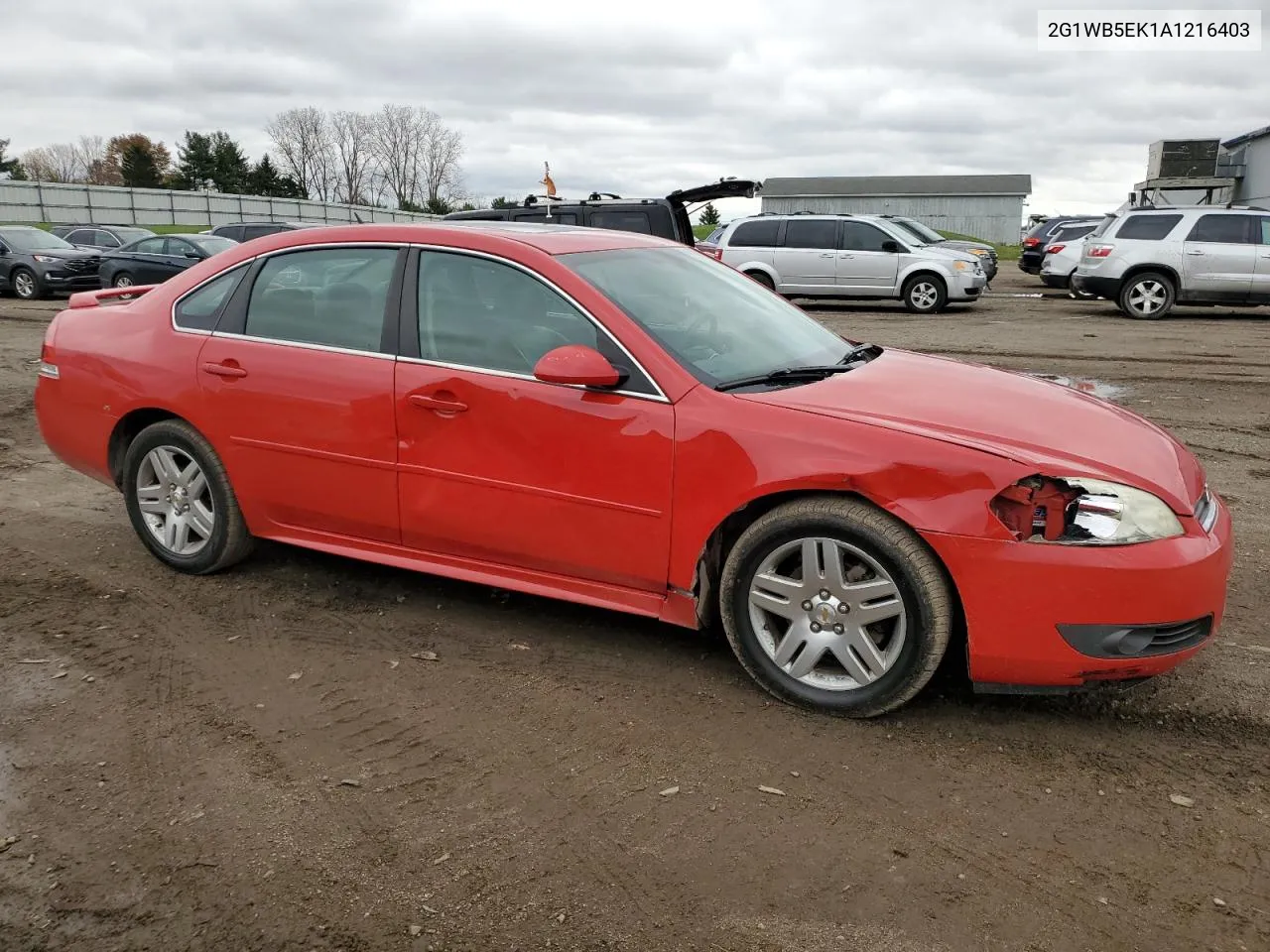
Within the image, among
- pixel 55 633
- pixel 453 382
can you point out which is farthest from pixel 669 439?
pixel 55 633

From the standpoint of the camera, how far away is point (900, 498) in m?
3.22

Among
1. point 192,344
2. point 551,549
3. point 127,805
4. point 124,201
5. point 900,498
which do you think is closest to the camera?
point 127,805

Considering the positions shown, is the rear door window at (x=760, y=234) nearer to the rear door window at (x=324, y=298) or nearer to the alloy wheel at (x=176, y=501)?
the rear door window at (x=324, y=298)

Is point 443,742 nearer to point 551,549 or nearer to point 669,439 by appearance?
point 551,549

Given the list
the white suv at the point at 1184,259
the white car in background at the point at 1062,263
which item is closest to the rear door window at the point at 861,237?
the white suv at the point at 1184,259

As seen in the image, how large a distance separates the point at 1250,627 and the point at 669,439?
2511 millimetres

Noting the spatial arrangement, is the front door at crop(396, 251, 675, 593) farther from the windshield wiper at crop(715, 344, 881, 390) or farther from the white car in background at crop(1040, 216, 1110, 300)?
the white car in background at crop(1040, 216, 1110, 300)

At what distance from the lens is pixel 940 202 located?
71.2 meters

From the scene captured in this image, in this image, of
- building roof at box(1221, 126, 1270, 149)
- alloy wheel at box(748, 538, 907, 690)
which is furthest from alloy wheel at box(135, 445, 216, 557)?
building roof at box(1221, 126, 1270, 149)

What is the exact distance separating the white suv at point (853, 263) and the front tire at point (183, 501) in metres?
14.3

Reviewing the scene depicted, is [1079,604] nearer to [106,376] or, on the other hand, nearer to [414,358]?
[414,358]

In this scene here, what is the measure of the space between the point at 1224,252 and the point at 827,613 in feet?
51.7

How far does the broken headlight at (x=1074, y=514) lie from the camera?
3.13m

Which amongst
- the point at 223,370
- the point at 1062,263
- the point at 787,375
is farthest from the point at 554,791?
the point at 1062,263
